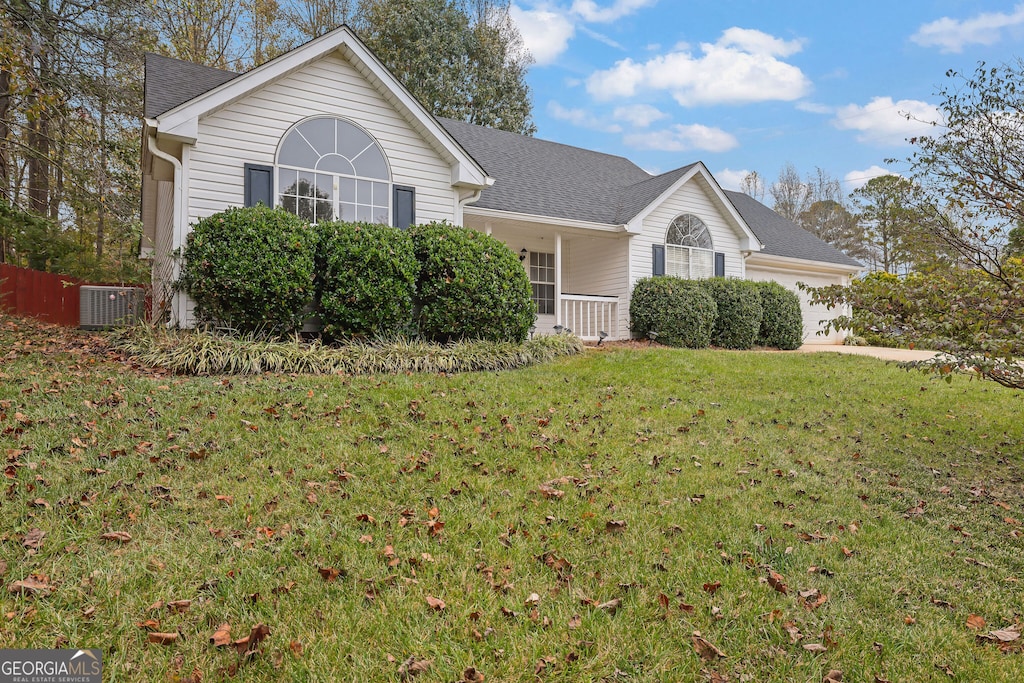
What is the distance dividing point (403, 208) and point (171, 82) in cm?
469

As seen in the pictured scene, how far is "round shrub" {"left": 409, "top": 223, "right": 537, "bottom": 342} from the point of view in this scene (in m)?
9.27

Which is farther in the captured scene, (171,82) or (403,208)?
(403,208)

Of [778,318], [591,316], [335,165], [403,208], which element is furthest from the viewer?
[778,318]

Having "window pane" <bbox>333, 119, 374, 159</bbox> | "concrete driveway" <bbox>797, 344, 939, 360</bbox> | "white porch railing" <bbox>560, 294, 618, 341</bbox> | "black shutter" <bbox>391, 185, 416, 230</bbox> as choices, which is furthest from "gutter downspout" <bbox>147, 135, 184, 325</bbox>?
"concrete driveway" <bbox>797, 344, 939, 360</bbox>

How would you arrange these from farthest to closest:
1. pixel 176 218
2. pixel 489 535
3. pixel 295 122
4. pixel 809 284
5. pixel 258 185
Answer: pixel 809 284 → pixel 295 122 → pixel 258 185 → pixel 176 218 → pixel 489 535

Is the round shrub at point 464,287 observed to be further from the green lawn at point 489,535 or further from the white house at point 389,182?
the green lawn at point 489,535

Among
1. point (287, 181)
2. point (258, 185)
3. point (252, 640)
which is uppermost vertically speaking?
point (287, 181)

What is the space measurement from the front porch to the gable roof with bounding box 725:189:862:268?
5275 mm

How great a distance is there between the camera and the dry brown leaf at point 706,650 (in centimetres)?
266

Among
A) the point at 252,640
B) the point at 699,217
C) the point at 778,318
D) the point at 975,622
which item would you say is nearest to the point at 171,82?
the point at 252,640

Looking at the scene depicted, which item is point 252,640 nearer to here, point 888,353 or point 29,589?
point 29,589

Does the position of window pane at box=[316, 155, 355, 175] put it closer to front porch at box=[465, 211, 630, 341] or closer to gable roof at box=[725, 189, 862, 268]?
front porch at box=[465, 211, 630, 341]

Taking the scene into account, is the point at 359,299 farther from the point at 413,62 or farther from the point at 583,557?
the point at 413,62

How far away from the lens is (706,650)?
269 cm
